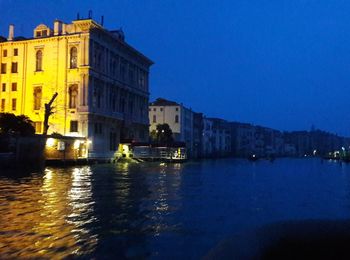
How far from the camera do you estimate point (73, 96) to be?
52656 mm

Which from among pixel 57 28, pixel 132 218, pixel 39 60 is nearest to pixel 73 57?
pixel 39 60

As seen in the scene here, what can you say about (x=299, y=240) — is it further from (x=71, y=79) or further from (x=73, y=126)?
(x=71, y=79)

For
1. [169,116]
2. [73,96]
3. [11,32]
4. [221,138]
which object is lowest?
[221,138]

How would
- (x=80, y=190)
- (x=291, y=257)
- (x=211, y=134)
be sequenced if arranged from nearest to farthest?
(x=291, y=257) → (x=80, y=190) → (x=211, y=134)

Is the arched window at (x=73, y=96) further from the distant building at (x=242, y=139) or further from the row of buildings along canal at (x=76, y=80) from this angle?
the distant building at (x=242, y=139)

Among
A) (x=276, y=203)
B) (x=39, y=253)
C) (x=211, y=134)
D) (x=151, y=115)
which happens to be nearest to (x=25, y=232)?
(x=39, y=253)

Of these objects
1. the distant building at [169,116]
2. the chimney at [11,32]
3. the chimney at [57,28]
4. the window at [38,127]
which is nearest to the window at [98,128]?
the window at [38,127]

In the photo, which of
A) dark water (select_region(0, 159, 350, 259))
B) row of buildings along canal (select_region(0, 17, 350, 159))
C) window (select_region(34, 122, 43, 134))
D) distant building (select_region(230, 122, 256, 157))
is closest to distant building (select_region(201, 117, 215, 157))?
distant building (select_region(230, 122, 256, 157))

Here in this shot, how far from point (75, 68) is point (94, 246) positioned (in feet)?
152

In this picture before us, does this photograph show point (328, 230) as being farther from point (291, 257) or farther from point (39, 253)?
point (39, 253)

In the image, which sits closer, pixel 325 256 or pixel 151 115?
pixel 325 256

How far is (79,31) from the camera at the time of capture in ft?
173

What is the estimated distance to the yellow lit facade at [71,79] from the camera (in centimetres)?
5144

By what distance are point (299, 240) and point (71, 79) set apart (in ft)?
169
